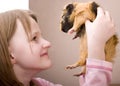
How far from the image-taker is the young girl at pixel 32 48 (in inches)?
30.4

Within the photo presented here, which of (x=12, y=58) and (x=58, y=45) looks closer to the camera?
(x=12, y=58)

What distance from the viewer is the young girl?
0.77 metres

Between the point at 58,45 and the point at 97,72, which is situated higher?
the point at 97,72

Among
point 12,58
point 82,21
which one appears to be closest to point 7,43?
point 12,58

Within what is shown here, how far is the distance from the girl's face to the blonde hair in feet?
0.04

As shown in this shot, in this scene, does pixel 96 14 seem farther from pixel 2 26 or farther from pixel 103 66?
pixel 2 26

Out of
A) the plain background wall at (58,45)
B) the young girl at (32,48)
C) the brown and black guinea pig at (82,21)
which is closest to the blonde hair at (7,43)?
the young girl at (32,48)

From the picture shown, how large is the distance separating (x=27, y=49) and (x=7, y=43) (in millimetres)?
59

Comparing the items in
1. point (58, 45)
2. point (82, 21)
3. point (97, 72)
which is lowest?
point (58, 45)

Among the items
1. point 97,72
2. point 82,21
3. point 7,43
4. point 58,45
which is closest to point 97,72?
point 97,72

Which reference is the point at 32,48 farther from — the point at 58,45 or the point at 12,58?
the point at 58,45

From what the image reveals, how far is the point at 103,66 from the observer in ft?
2.55

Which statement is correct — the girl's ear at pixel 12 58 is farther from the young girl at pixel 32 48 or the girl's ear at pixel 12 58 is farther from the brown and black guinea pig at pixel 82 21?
the brown and black guinea pig at pixel 82 21

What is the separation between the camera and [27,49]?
0.78 m
